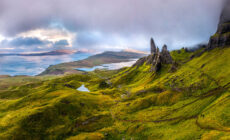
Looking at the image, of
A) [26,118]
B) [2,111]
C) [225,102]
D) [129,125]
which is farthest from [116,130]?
[2,111]

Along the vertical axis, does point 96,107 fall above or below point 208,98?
below

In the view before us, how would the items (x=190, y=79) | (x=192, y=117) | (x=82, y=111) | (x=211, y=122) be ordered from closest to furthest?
(x=211, y=122)
(x=192, y=117)
(x=82, y=111)
(x=190, y=79)

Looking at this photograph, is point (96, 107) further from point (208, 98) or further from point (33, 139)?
point (208, 98)

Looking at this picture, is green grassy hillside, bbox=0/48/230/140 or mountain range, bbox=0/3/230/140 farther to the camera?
green grassy hillside, bbox=0/48/230/140

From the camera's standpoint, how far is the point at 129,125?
92875 millimetres

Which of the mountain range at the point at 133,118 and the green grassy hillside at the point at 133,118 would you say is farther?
the green grassy hillside at the point at 133,118

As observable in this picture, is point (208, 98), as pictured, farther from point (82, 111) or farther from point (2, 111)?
point (2, 111)

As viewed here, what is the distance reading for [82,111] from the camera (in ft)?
373

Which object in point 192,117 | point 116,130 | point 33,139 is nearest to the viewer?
point 33,139

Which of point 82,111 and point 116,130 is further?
point 82,111

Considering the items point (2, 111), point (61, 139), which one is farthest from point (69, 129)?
point (2, 111)

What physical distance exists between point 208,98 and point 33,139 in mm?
131822

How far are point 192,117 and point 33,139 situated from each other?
10568 cm

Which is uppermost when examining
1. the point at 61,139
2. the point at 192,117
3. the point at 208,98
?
the point at 208,98
